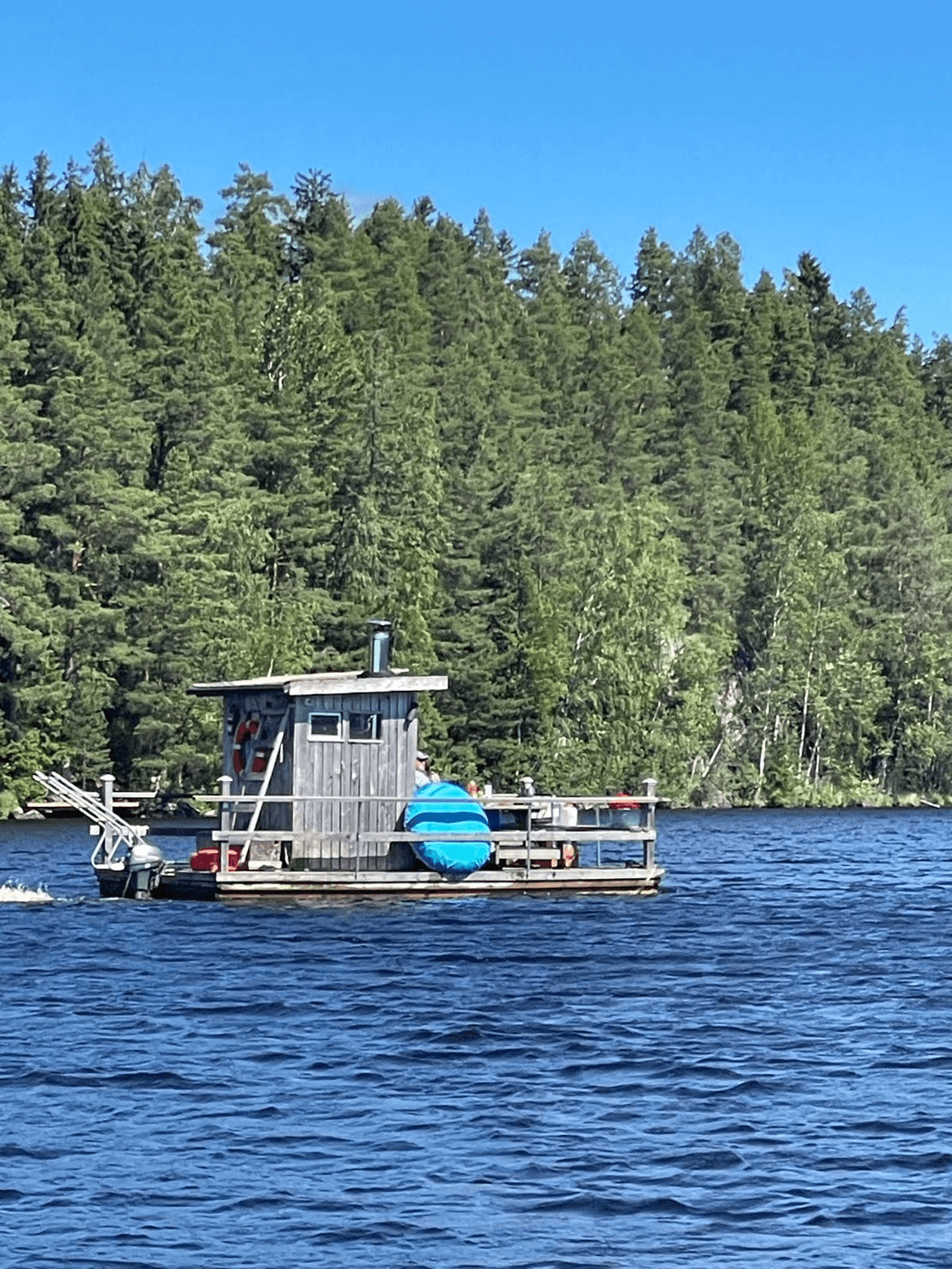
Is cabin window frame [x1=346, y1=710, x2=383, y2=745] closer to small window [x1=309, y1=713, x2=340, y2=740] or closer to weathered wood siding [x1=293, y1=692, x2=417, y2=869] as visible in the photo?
weathered wood siding [x1=293, y1=692, x2=417, y2=869]

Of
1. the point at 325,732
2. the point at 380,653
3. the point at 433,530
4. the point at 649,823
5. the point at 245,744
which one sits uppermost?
the point at 433,530

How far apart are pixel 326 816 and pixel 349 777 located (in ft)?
2.77

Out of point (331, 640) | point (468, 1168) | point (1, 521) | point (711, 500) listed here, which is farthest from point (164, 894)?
point (711, 500)

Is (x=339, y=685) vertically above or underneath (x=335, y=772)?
above

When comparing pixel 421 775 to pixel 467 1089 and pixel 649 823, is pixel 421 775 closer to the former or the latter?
pixel 649 823

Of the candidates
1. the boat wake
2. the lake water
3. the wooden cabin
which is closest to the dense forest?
the boat wake

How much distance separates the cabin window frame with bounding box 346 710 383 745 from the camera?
4344 centimetres

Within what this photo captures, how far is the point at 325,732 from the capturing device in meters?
43.5

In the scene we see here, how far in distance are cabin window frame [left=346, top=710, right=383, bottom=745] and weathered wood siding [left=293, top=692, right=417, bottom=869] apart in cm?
2

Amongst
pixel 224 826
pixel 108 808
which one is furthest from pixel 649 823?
pixel 108 808

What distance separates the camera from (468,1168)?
20328 millimetres

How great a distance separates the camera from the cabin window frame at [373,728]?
43438 millimetres

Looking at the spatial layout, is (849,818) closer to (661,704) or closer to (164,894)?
(661,704)

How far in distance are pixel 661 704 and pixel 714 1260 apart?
270 ft
